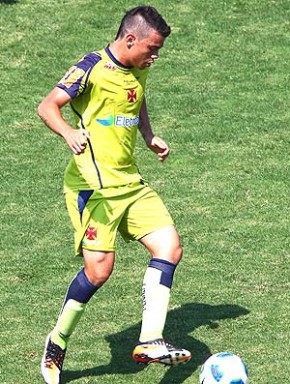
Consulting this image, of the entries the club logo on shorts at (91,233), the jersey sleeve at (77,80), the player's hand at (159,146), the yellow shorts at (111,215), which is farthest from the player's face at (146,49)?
the club logo on shorts at (91,233)

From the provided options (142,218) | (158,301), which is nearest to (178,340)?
(158,301)

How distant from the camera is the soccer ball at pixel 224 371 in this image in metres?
7.11

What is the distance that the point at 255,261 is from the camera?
9508mm

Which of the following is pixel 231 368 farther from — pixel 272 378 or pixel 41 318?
pixel 41 318

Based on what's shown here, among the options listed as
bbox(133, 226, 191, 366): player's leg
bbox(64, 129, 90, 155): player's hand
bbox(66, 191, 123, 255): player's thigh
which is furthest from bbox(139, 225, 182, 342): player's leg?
bbox(64, 129, 90, 155): player's hand

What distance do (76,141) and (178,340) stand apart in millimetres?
1907

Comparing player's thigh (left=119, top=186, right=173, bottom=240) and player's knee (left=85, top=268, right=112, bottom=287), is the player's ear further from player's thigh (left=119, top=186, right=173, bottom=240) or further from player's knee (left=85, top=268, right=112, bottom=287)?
player's knee (left=85, top=268, right=112, bottom=287)

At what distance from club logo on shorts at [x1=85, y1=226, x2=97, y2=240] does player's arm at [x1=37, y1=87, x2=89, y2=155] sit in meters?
0.69

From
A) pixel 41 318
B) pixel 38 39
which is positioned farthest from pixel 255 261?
pixel 38 39

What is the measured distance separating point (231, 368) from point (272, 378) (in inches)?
24.7

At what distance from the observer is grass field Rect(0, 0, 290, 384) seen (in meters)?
Result: 8.26

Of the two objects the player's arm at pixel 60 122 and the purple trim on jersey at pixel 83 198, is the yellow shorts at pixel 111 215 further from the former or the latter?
the player's arm at pixel 60 122

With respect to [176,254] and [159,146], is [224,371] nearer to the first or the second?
[176,254]

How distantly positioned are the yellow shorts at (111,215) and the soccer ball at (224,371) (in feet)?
3.12
